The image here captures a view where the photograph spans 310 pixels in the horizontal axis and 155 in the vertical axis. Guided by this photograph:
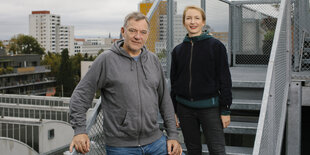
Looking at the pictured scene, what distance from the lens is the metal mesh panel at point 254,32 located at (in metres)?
7.82

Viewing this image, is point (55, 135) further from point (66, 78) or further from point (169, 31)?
point (66, 78)

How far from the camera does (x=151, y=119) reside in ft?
8.16

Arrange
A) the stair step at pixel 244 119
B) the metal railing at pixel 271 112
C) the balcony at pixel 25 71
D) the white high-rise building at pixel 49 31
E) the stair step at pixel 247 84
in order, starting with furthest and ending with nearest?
1. the white high-rise building at pixel 49 31
2. the balcony at pixel 25 71
3. the stair step at pixel 244 119
4. the stair step at pixel 247 84
5. the metal railing at pixel 271 112

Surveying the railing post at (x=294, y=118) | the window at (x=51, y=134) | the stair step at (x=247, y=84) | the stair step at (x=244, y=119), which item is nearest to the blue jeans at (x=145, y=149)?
the stair step at (x=247, y=84)

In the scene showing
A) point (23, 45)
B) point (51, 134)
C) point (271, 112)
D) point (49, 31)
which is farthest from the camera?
point (49, 31)

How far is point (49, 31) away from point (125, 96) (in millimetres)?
166113

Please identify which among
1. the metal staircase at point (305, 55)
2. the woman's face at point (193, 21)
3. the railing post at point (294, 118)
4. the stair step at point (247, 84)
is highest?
the woman's face at point (193, 21)

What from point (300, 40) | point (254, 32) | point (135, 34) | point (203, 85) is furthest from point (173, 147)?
point (254, 32)

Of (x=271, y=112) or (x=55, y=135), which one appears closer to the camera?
(x=271, y=112)

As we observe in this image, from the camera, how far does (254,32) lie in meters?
8.06

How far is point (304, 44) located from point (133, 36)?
4.79 meters

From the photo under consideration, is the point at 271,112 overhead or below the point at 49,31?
below

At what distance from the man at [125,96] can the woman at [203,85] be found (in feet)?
2.00

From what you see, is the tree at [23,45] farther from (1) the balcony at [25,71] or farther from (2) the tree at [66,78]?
(2) the tree at [66,78]
